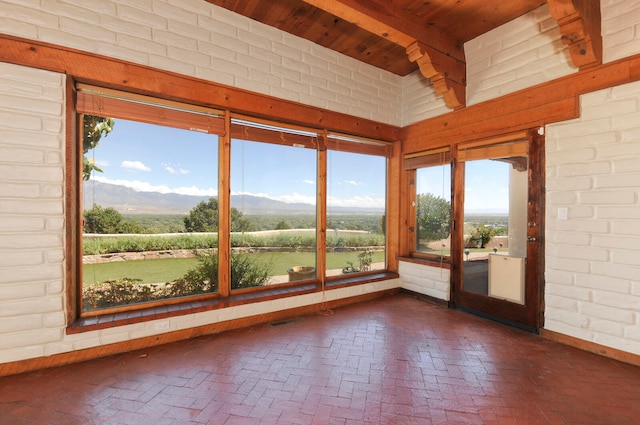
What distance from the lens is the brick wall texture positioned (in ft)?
7.82

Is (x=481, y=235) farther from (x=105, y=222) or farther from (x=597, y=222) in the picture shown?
(x=105, y=222)

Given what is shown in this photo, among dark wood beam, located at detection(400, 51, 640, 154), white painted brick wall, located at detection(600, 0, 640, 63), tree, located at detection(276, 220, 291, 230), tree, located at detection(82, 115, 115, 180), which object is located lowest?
tree, located at detection(276, 220, 291, 230)

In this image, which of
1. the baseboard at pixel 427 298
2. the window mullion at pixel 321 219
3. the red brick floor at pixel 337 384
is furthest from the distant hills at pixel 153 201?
the baseboard at pixel 427 298

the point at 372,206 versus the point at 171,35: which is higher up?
the point at 171,35

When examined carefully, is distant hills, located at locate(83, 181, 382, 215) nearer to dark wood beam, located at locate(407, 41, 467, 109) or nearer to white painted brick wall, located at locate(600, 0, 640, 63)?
dark wood beam, located at locate(407, 41, 467, 109)

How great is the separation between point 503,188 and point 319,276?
2.62 m

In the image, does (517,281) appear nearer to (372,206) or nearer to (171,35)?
(372,206)

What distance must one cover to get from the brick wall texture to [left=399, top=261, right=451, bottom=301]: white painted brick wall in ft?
4.02

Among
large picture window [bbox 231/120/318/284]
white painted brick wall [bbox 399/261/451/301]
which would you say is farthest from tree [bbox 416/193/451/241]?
large picture window [bbox 231/120/318/284]

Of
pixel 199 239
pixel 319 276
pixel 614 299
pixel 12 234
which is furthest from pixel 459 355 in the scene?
pixel 12 234

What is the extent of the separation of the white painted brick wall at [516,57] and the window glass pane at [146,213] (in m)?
3.42

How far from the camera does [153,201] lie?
312 centimetres

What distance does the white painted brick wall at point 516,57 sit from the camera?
313cm

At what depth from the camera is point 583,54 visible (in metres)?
2.79
